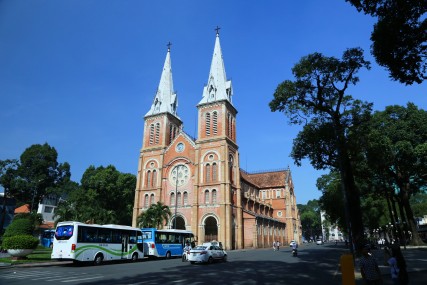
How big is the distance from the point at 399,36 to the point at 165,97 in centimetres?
5030

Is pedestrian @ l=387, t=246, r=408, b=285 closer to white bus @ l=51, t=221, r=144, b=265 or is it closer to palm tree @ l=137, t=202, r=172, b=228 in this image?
white bus @ l=51, t=221, r=144, b=265

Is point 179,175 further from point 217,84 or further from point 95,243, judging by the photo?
point 95,243

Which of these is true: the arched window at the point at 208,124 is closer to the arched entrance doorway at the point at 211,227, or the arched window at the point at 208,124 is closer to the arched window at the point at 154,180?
the arched window at the point at 154,180

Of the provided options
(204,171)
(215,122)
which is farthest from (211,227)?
(215,122)

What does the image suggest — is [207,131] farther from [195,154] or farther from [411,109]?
[411,109]

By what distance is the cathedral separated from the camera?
4709 cm

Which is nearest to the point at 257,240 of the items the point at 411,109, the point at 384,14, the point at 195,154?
the point at 195,154

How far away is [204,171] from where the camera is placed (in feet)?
163

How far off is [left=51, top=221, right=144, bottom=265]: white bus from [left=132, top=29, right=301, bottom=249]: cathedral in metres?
16.9

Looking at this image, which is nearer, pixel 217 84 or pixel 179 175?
pixel 179 175

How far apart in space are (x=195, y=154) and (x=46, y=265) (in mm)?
A: 31436

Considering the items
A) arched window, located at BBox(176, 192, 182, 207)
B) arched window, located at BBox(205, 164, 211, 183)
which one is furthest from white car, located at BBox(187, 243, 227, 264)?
arched window, located at BBox(176, 192, 182, 207)

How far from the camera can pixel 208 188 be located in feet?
157

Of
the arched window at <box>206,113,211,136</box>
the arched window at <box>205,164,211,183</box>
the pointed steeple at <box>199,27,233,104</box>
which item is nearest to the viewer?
the arched window at <box>205,164,211,183</box>
